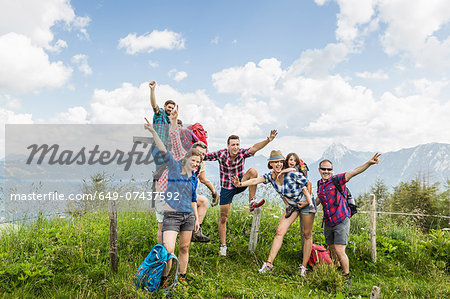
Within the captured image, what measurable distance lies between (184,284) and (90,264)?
1693 mm

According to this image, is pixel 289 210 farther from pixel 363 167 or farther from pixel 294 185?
pixel 363 167

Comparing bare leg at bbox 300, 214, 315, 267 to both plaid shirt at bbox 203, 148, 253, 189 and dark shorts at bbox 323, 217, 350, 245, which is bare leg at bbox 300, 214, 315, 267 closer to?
dark shorts at bbox 323, 217, 350, 245

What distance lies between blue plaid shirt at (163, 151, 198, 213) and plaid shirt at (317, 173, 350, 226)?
251 cm

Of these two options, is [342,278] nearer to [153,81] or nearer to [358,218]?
[358,218]

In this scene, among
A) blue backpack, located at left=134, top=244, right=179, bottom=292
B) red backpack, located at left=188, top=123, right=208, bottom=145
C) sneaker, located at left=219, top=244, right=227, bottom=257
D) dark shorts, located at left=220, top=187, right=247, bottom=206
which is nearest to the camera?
blue backpack, located at left=134, top=244, right=179, bottom=292

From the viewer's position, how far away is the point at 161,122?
230 inches

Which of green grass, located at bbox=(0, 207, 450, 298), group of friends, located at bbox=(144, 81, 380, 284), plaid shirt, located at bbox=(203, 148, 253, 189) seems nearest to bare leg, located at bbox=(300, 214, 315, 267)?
group of friends, located at bbox=(144, 81, 380, 284)

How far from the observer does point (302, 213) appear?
5.83 metres

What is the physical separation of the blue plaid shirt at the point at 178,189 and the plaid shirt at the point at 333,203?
8.22ft

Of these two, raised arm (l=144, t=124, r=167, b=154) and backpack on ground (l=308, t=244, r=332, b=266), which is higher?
raised arm (l=144, t=124, r=167, b=154)

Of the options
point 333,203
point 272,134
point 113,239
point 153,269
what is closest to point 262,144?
point 272,134

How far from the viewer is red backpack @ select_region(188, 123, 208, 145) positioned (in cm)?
589

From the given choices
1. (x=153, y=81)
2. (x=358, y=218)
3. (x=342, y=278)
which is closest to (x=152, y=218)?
(x=153, y=81)

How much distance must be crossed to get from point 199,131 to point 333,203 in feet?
9.19
